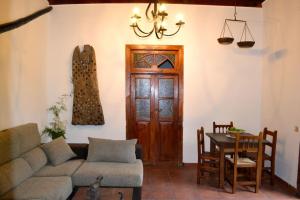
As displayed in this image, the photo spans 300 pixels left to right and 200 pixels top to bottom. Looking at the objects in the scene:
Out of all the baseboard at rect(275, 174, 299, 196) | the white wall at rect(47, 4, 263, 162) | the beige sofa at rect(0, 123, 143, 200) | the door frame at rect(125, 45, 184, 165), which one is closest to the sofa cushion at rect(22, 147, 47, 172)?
the beige sofa at rect(0, 123, 143, 200)

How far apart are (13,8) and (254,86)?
4460 mm

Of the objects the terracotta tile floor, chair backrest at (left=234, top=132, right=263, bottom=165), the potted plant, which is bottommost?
the terracotta tile floor

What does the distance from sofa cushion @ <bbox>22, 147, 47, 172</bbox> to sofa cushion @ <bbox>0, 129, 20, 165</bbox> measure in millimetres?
A: 158

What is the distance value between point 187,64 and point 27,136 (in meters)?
3.19

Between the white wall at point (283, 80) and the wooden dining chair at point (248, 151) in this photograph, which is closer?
the wooden dining chair at point (248, 151)

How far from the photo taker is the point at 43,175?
3.50m

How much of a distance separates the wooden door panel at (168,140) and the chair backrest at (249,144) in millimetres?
1707

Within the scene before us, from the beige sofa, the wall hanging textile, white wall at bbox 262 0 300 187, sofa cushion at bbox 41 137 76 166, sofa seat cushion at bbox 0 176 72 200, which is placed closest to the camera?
sofa seat cushion at bbox 0 176 72 200

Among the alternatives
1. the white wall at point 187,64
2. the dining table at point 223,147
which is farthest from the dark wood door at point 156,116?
the dining table at point 223,147

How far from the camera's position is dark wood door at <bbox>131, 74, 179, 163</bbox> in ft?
18.3

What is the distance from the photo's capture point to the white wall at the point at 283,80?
4293 millimetres

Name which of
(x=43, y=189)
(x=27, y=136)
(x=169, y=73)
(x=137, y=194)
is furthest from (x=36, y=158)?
(x=169, y=73)

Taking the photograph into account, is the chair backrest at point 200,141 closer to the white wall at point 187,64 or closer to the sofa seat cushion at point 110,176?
the white wall at point 187,64

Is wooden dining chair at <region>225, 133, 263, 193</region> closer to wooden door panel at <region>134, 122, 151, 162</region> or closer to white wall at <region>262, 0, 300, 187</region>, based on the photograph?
white wall at <region>262, 0, 300, 187</region>
